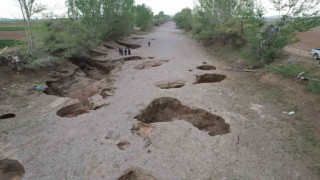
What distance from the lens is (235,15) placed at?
2530 cm

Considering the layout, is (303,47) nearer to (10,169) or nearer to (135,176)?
(135,176)

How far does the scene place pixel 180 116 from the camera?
38.9 ft

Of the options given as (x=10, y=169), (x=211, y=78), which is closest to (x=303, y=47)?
(x=211, y=78)

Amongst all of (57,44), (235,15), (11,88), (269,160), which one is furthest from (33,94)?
(235,15)

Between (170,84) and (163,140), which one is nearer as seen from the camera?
(163,140)

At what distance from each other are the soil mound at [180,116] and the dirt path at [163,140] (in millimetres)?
42

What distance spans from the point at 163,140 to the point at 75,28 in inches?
628

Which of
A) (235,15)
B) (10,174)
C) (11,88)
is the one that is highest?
(235,15)

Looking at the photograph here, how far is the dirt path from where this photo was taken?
7.49 meters

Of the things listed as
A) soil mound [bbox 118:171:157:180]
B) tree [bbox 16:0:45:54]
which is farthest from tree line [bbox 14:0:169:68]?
soil mound [bbox 118:171:157:180]

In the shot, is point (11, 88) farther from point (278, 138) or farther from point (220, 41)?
point (220, 41)

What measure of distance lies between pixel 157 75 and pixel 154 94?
404cm

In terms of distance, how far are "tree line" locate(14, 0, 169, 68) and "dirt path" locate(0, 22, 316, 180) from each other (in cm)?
747

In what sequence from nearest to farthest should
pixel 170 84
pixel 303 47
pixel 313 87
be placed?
1. pixel 313 87
2. pixel 170 84
3. pixel 303 47
